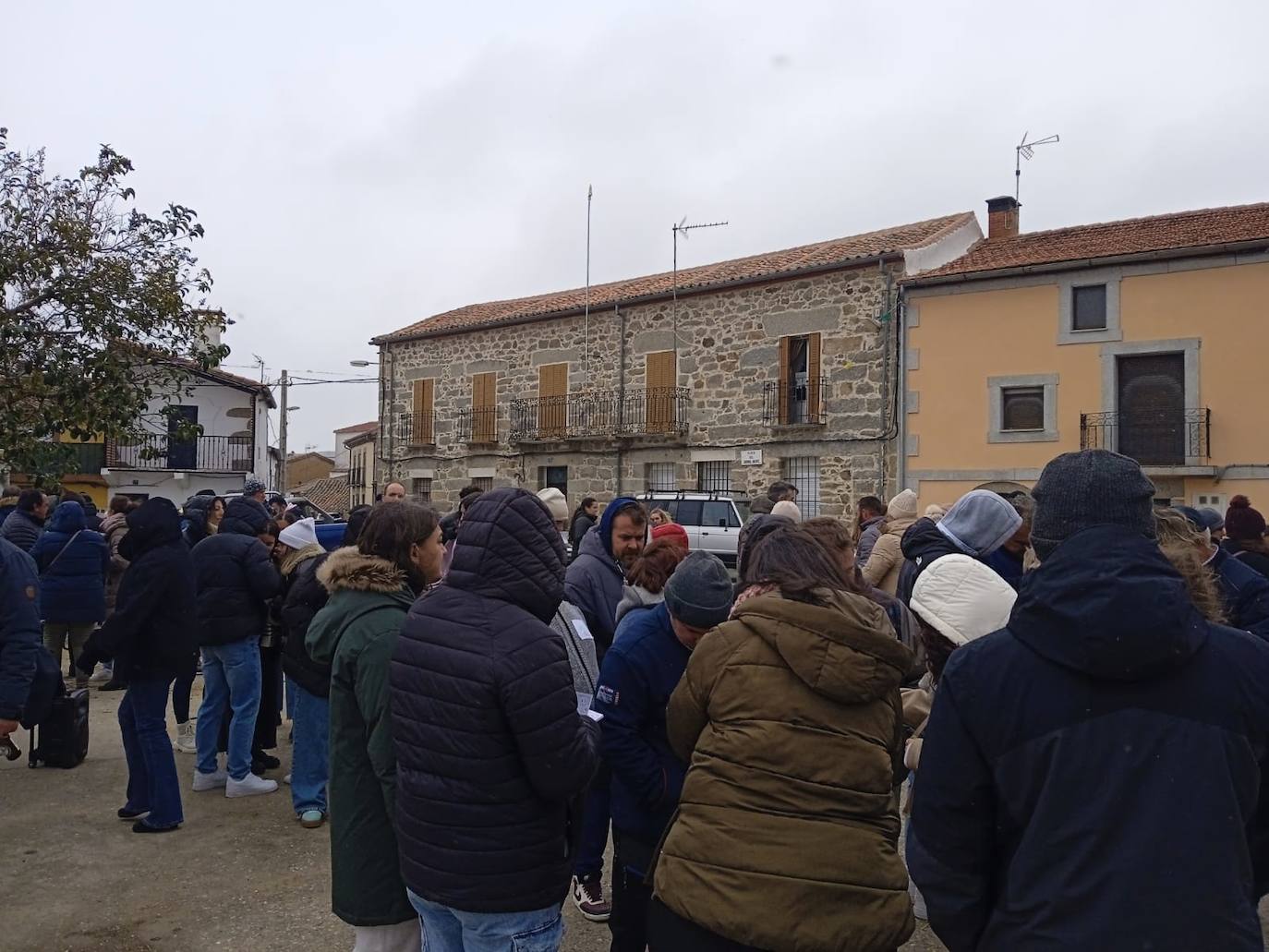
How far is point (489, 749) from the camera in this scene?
2.31 m

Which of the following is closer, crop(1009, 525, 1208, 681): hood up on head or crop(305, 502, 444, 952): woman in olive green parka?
crop(1009, 525, 1208, 681): hood up on head

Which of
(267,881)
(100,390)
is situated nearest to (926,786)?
(267,881)

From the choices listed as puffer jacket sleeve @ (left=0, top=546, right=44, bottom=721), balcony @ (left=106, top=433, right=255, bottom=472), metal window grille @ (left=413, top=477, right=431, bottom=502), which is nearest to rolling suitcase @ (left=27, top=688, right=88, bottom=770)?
puffer jacket sleeve @ (left=0, top=546, right=44, bottom=721)

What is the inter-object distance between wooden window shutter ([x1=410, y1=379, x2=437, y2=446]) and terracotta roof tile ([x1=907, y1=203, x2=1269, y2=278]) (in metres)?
12.8

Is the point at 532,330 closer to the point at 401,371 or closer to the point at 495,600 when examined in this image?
the point at 401,371

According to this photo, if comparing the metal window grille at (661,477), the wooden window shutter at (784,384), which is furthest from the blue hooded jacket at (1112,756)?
the metal window grille at (661,477)

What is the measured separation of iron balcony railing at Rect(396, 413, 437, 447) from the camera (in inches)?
977

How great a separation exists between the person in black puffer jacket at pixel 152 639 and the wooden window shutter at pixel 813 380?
14861mm

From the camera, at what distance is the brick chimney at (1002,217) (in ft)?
63.2

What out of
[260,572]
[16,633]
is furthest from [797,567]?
[260,572]

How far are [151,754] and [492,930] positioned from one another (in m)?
3.14

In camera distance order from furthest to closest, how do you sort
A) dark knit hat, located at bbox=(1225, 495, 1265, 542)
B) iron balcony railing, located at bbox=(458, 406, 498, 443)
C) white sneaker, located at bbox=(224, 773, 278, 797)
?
1. iron balcony railing, located at bbox=(458, 406, 498, 443)
2. white sneaker, located at bbox=(224, 773, 278, 797)
3. dark knit hat, located at bbox=(1225, 495, 1265, 542)

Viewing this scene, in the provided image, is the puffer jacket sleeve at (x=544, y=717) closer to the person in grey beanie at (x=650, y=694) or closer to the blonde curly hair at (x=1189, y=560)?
the person in grey beanie at (x=650, y=694)

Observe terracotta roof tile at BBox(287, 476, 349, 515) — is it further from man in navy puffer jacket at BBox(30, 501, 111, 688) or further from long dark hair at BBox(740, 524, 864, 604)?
long dark hair at BBox(740, 524, 864, 604)
